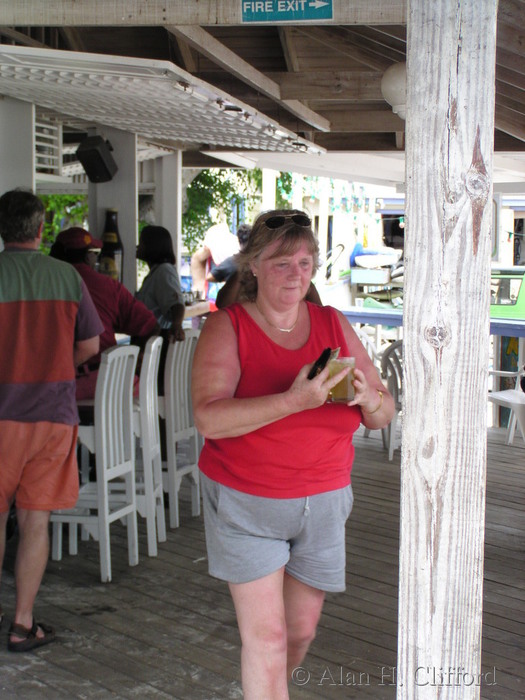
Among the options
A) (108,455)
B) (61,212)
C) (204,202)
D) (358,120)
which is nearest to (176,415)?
(108,455)

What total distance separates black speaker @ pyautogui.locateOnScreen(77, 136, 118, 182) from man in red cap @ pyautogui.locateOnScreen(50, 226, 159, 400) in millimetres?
1690

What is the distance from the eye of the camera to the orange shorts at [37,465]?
10.7ft

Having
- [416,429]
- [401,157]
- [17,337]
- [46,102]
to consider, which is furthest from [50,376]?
[401,157]

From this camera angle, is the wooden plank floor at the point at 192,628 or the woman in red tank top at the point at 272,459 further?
the wooden plank floor at the point at 192,628

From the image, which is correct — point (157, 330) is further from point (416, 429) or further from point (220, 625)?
point (416, 429)

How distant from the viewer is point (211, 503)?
2311 millimetres

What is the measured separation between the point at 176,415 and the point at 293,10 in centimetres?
249

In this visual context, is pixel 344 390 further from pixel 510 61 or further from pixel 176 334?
pixel 176 334

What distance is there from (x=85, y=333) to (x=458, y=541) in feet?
7.18

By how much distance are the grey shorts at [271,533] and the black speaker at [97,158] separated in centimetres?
460

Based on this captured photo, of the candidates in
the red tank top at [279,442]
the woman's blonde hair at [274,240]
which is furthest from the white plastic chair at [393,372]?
the red tank top at [279,442]

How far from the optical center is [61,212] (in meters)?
11.2

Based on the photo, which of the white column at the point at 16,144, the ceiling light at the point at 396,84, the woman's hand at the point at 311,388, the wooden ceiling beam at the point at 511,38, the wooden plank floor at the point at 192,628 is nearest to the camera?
the woman's hand at the point at 311,388

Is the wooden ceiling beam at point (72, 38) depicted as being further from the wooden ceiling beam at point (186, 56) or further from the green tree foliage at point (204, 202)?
the green tree foliage at point (204, 202)
